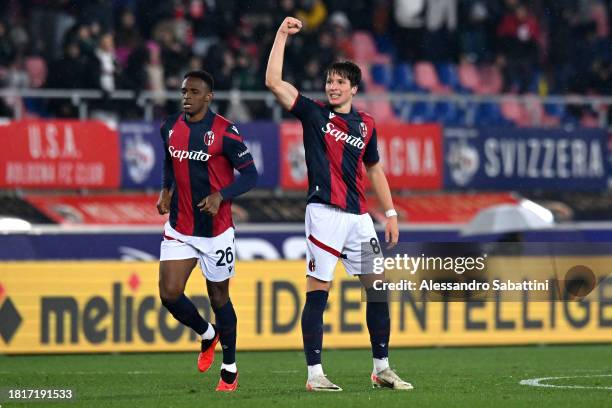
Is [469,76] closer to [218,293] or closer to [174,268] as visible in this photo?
[218,293]

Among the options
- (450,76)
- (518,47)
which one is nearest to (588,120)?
(518,47)

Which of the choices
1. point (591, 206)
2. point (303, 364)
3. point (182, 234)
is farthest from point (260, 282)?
point (591, 206)

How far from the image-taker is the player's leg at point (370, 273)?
10047 millimetres

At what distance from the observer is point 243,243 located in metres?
20.8

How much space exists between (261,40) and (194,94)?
12.4 m

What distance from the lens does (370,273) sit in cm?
1005

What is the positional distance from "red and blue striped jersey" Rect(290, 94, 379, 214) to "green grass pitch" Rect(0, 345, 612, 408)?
4.47 feet

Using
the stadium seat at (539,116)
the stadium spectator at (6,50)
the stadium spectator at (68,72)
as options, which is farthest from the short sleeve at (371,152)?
the stadium seat at (539,116)

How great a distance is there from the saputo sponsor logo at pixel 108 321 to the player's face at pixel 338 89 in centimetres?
643

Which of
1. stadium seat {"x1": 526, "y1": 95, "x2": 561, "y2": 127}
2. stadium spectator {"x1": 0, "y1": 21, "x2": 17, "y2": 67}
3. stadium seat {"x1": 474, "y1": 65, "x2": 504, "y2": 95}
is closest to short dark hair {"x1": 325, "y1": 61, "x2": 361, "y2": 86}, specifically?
stadium spectator {"x1": 0, "y1": 21, "x2": 17, "y2": 67}

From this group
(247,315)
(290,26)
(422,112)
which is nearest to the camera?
(290,26)

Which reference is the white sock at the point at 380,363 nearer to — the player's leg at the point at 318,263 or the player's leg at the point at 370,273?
the player's leg at the point at 370,273

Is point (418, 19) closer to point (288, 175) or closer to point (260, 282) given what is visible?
point (288, 175)

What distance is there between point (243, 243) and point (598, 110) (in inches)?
274
